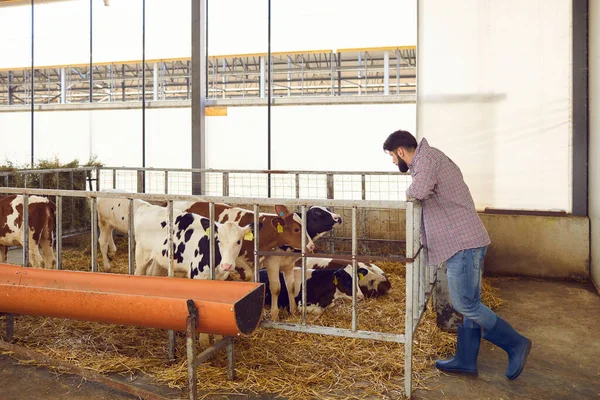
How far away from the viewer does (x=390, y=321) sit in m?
5.11

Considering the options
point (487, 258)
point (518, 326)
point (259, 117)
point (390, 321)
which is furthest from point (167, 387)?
point (259, 117)

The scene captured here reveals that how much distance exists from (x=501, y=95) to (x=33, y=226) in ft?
19.4

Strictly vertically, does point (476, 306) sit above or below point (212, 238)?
below

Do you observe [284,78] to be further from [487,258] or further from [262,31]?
[487,258]

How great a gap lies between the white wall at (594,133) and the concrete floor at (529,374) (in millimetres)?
1300

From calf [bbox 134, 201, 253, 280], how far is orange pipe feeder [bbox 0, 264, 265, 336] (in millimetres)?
402

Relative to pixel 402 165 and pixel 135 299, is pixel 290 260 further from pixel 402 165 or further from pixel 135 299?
pixel 135 299

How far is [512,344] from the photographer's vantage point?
3.79 m

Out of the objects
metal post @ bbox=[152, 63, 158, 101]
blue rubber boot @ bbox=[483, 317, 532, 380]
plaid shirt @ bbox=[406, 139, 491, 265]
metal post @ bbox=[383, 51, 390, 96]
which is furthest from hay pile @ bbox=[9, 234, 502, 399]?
metal post @ bbox=[152, 63, 158, 101]

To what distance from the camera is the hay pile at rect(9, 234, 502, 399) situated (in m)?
3.63

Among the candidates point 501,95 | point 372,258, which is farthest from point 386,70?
point 372,258

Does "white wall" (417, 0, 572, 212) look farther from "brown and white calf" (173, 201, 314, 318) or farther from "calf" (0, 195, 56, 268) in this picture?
"calf" (0, 195, 56, 268)

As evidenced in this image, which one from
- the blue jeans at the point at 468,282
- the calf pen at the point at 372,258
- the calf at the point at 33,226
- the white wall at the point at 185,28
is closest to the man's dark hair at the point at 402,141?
the calf pen at the point at 372,258

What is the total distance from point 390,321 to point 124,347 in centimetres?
234
